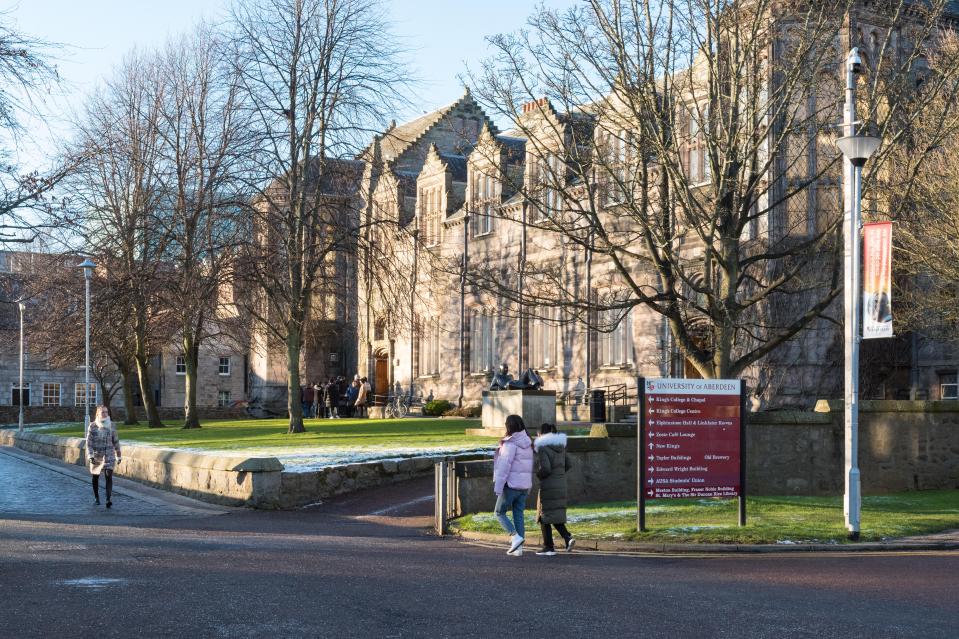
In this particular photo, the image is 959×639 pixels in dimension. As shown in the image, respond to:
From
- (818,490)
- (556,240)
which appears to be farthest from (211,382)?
(818,490)

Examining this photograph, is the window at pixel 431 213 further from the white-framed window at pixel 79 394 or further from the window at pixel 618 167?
the white-framed window at pixel 79 394

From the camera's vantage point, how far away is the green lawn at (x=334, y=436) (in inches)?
1095

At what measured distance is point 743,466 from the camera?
16984 mm

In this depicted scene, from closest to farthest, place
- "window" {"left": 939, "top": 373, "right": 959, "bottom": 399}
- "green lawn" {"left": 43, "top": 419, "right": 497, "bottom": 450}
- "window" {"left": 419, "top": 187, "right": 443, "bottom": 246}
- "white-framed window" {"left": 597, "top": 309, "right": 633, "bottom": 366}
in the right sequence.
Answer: "green lawn" {"left": 43, "top": 419, "right": 497, "bottom": 450} < "window" {"left": 939, "top": 373, "right": 959, "bottom": 399} < "white-framed window" {"left": 597, "top": 309, "right": 633, "bottom": 366} < "window" {"left": 419, "top": 187, "right": 443, "bottom": 246}

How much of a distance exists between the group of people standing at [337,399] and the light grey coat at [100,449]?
86.2 feet

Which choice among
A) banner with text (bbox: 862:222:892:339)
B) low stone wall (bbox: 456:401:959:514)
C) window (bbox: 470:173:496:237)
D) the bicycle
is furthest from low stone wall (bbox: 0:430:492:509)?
window (bbox: 470:173:496:237)

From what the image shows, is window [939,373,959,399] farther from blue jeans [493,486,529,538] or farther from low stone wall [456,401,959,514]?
blue jeans [493,486,529,538]

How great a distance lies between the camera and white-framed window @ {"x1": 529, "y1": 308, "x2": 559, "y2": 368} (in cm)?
4475

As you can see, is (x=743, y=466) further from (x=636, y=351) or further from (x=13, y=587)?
(x=636, y=351)

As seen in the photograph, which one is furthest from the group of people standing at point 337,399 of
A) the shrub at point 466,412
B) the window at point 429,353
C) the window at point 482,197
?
the window at point 482,197

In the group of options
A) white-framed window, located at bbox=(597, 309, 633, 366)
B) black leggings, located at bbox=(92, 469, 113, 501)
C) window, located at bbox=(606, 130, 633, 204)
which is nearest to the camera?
window, located at bbox=(606, 130, 633, 204)

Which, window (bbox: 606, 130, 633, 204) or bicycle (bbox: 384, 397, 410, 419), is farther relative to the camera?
bicycle (bbox: 384, 397, 410, 419)

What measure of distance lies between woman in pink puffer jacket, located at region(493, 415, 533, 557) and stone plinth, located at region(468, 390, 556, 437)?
1108 centimetres

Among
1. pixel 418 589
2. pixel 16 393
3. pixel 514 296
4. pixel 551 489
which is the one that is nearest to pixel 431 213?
pixel 514 296
